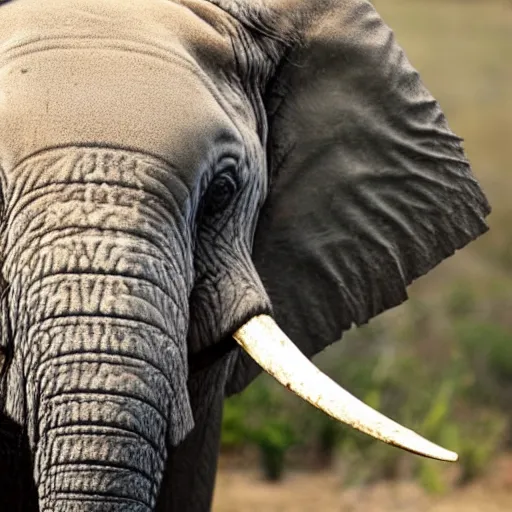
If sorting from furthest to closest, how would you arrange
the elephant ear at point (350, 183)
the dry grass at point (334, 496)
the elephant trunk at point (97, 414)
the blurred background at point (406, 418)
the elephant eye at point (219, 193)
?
1. the blurred background at point (406, 418)
2. the dry grass at point (334, 496)
3. the elephant ear at point (350, 183)
4. the elephant eye at point (219, 193)
5. the elephant trunk at point (97, 414)

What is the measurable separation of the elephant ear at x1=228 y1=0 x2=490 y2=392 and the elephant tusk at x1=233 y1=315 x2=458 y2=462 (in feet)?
1.74

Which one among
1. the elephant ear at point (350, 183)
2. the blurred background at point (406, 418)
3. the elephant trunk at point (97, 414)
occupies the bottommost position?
the blurred background at point (406, 418)

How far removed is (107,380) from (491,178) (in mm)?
9803

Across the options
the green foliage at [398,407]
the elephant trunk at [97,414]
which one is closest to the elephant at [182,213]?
the elephant trunk at [97,414]

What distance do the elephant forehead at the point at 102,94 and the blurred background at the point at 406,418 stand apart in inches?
160

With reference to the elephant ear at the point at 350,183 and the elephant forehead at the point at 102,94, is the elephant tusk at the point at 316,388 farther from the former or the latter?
the elephant ear at the point at 350,183

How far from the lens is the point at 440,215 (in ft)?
12.0

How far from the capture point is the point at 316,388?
2.80m

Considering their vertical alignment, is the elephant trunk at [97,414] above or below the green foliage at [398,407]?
above

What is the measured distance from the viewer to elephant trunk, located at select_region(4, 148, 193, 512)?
103 inches

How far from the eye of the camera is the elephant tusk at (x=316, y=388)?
2.70 meters

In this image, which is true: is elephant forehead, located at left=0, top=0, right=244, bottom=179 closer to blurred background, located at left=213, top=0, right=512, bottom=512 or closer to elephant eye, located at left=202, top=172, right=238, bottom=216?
elephant eye, located at left=202, top=172, right=238, bottom=216

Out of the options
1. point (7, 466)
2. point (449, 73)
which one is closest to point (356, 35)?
point (7, 466)

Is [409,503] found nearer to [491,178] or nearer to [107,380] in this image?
[107,380]
